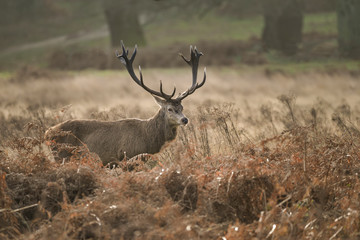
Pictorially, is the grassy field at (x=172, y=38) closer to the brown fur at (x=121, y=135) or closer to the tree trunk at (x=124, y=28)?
the tree trunk at (x=124, y=28)

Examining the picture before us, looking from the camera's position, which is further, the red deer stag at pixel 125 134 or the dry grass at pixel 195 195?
the red deer stag at pixel 125 134

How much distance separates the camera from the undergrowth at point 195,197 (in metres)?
4.82

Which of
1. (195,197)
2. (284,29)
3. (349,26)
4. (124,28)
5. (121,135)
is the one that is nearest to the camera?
(195,197)

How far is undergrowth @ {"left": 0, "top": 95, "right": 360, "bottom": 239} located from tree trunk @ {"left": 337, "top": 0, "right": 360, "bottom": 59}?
17809mm

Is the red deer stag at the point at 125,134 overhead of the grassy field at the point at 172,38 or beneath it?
beneath

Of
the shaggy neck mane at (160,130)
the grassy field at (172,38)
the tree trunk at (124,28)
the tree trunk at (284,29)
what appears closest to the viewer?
the shaggy neck mane at (160,130)

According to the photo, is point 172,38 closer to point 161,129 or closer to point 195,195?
point 161,129

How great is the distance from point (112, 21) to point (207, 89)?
1549 cm

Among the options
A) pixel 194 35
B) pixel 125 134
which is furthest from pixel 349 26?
pixel 125 134

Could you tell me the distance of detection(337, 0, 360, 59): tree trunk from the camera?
2306cm

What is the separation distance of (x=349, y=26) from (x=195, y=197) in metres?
19.7

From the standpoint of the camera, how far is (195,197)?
17.9ft

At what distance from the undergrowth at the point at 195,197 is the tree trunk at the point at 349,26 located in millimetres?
17809

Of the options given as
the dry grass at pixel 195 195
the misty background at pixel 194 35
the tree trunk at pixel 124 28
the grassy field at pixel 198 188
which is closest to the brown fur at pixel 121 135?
the grassy field at pixel 198 188
